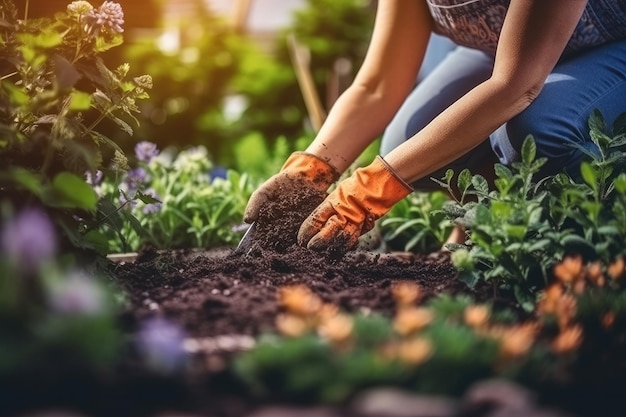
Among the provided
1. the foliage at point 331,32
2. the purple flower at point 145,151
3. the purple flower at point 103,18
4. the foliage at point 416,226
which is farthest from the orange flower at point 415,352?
the foliage at point 331,32

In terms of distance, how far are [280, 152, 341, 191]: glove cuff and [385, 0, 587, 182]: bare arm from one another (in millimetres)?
324

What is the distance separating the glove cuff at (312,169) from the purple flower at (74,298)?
121 centimetres

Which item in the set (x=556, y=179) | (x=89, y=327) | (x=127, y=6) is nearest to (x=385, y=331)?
(x=89, y=327)

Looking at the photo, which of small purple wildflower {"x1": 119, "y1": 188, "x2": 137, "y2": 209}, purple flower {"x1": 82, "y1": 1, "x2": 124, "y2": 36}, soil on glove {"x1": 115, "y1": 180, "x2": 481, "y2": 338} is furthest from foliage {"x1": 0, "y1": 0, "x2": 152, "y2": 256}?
soil on glove {"x1": 115, "y1": 180, "x2": 481, "y2": 338}

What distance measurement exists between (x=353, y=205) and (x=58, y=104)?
2.48 ft

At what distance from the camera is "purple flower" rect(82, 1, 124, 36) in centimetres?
173

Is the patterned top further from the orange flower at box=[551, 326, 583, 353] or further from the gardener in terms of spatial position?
the orange flower at box=[551, 326, 583, 353]

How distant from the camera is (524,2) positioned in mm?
1817

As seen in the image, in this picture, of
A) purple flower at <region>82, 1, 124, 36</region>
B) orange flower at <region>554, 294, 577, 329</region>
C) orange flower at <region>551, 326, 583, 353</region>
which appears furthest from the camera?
purple flower at <region>82, 1, 124, 36</region>

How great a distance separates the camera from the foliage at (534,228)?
1571mm

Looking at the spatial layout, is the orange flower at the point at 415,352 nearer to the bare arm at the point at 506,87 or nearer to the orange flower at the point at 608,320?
the orange flower at the point at 608,320

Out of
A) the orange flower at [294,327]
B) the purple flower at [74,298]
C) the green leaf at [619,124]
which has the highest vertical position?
the purple flower at [74,298]

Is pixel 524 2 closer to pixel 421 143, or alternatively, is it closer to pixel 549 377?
pixel 421 143

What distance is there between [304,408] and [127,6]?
5310mm
